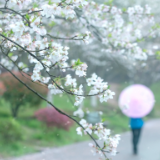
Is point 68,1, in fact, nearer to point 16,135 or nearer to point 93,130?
point 93,130

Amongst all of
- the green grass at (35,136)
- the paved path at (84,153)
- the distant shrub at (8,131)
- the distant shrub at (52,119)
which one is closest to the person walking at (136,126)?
the paved path at (84,153)

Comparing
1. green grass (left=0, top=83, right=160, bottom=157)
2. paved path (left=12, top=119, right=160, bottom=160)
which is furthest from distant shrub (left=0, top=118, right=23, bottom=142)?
paved path (left=12, top=119, right=160, bottom=160)

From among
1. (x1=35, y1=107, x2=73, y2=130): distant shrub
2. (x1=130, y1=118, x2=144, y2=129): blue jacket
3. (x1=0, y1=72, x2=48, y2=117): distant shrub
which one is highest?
(x1=0, y1=72, x2=48, y2=117): distant shrub

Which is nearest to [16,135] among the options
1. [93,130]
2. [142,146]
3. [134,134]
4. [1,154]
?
[1,154]

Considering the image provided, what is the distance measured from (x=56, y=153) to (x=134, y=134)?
2.25 m

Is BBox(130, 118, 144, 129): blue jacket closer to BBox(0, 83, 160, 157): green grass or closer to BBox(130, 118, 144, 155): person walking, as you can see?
BBox(130, 118, 144, 155): person walking

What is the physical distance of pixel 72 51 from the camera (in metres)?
13.8

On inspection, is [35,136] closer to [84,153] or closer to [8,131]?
[8,131]

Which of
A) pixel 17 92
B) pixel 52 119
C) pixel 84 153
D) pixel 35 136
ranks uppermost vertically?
pixel 17 92

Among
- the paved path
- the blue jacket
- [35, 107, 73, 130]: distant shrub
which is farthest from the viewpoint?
[35, 107, 73, 130]: distant shrub

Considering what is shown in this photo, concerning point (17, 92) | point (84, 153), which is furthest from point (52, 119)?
point (17, 92)

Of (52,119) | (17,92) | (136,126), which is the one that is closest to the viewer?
(136,126)

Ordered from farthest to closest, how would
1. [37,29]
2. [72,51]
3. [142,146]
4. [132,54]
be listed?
1. [72,51]
2. [142,146]
3. [132,54]
4. [37,29]

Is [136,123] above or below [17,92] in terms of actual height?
below
